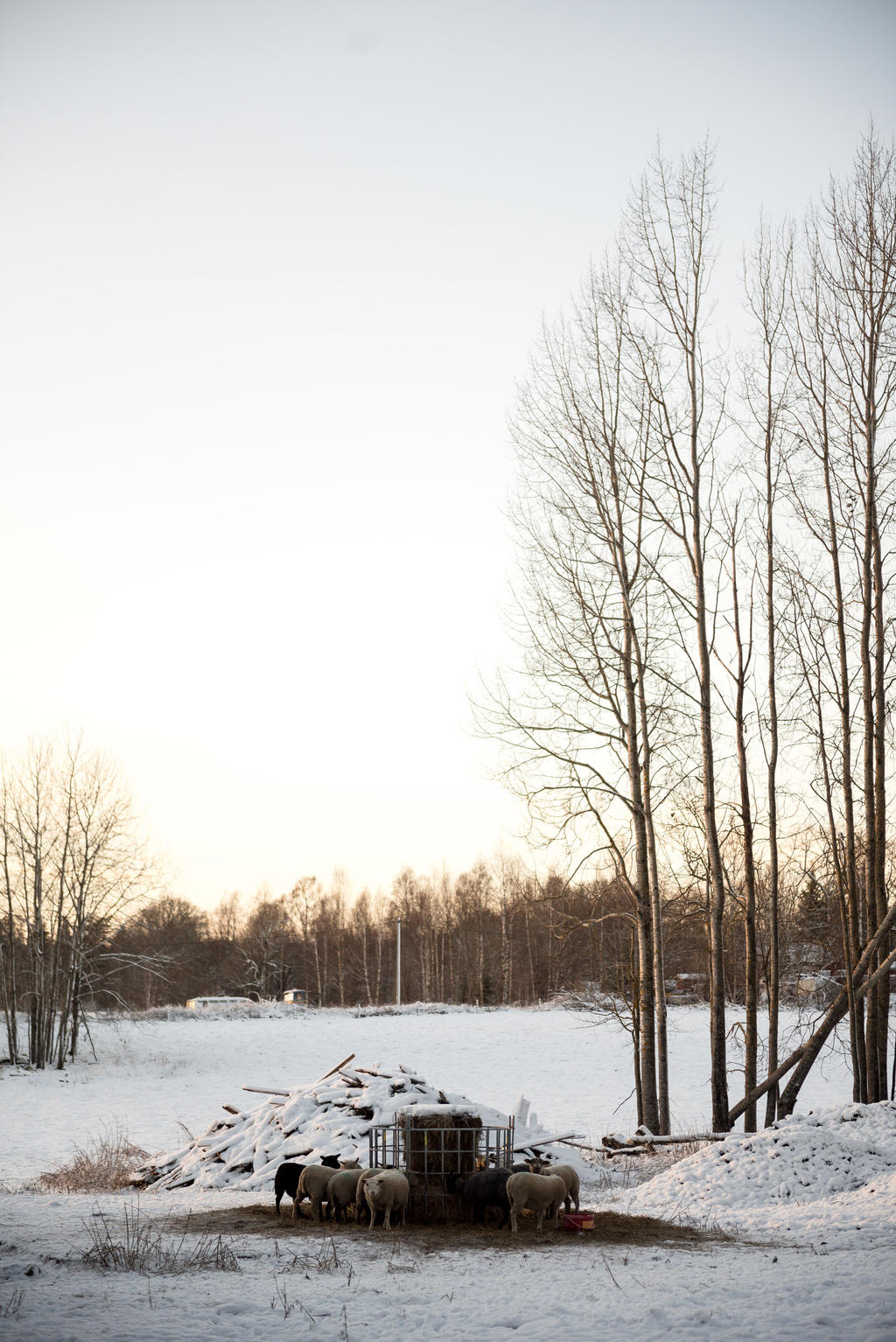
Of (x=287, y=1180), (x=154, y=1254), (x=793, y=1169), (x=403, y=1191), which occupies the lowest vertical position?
(x=793, y=1169)

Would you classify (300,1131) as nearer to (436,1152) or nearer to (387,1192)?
(436,1152)

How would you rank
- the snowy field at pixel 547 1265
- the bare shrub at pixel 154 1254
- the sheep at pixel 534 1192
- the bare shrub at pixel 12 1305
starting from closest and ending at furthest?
the bare shrub at pixel 12 1305 < the snowy field at pixel 547 1265 < the bare shrub at pixel 154 1254 < the sheep at pixel 534 1192

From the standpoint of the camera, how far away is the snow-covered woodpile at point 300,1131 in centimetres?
1430

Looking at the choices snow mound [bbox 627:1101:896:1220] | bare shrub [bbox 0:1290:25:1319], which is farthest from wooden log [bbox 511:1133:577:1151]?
bare shrub [bbox 0:1290:25:1319]

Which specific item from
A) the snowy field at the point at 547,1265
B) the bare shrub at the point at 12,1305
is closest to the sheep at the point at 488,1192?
the snowy field at the point at 547,1265

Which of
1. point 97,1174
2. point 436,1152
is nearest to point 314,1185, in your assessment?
point 436,1152

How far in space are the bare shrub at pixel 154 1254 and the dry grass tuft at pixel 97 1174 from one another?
6.08 metres

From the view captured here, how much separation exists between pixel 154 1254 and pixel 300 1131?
6931 millimetres

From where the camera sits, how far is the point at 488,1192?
1070 centimetres

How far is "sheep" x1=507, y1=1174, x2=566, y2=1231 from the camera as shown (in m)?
10.4

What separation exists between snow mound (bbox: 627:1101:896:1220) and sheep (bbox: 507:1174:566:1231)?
2014 mm

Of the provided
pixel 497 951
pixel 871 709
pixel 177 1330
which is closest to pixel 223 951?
pixel 497 951

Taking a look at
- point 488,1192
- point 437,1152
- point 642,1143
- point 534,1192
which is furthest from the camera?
point 642,1143

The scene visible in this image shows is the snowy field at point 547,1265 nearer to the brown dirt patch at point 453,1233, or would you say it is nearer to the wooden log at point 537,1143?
the brown dirt patch at point 453,1233
